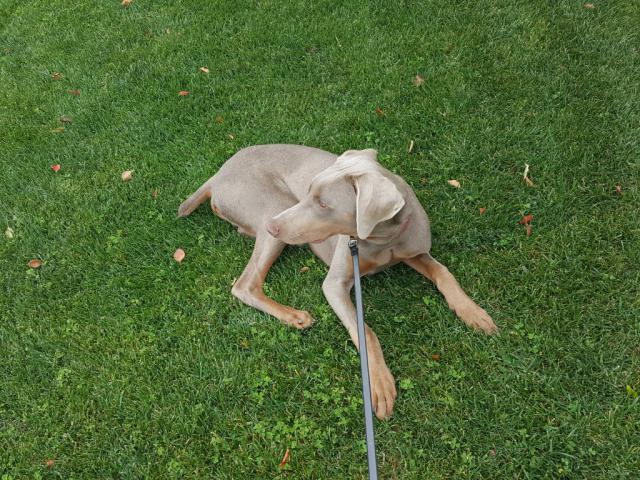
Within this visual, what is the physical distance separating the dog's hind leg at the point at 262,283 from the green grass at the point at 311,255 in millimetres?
82

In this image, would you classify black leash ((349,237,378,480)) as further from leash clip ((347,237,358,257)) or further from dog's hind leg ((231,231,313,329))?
dog's hind leg ((231,231,313,329))

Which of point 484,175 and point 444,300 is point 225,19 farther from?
point 444,300

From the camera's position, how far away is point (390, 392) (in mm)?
2955

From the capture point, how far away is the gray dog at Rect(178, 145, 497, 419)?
2.95 metres

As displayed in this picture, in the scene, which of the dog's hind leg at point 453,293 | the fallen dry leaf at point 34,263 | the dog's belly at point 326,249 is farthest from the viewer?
the fallen dry leaf at point 34,263

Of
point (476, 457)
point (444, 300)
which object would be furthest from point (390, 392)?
point (444, 300)

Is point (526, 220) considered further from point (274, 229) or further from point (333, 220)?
point (274, 229)

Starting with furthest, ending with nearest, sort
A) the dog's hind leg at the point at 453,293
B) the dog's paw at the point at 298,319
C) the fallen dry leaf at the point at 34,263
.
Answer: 1. the fallen dry leaf at the point at 34,263
2. the dog's paw at the point at 298,319
3. the dog's hind leg at the point at 453,293

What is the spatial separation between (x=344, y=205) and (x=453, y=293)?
85 centimetres

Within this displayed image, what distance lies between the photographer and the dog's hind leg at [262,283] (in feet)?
11.3

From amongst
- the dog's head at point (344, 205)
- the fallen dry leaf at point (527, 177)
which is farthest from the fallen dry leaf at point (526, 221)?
the dog's head at point (344, 205)

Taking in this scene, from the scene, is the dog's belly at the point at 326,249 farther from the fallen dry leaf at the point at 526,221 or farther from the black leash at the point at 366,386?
the fallen dry leaf at the point at 526,221

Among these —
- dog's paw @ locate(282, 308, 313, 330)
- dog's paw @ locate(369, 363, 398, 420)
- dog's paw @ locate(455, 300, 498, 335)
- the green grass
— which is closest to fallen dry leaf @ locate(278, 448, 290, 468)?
the green grass

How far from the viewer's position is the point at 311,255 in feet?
12.6
